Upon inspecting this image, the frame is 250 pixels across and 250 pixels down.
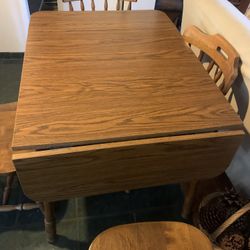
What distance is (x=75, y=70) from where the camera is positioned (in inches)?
40.7

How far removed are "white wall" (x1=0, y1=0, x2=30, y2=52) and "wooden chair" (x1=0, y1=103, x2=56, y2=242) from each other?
97cm

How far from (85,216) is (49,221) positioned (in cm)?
26

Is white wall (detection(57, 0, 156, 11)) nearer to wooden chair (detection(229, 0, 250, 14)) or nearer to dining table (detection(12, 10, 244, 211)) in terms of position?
wooden chair (detection(229, 0, 250, 14))

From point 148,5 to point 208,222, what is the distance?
6.03ft

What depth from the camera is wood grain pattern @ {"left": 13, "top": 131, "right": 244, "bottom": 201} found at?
2.63ft

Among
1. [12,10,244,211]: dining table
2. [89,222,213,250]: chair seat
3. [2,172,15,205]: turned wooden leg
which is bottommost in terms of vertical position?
[2,172,15,205]: turned wooden leg

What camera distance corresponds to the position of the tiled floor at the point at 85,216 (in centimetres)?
125

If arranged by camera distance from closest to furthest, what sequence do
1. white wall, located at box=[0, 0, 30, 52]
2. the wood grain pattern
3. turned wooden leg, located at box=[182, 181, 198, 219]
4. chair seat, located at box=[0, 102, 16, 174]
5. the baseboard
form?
the wood grain pattern
chair seat, located at box=[0, 102, 16, 174]
turned wooden leg, located at box=[182, 181, 198, 219]
white wall, located at box=[0, 0, 30, 52]
the baseboard

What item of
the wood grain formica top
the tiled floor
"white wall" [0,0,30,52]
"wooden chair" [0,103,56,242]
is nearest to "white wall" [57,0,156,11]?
"white wall" [0,0,30,52]

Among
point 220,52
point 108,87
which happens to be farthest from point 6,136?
point 220,52

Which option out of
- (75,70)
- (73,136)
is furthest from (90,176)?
(75,70)

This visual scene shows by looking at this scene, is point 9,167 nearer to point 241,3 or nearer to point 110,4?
point 110,4

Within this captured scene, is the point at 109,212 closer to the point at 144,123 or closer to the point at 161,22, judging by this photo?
the point at 144,123

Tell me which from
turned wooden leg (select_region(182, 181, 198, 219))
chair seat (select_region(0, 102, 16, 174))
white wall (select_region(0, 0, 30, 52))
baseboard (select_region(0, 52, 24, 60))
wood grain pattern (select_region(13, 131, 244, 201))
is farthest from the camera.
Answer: baseboard (select_region(0, 52, 24, 60))
